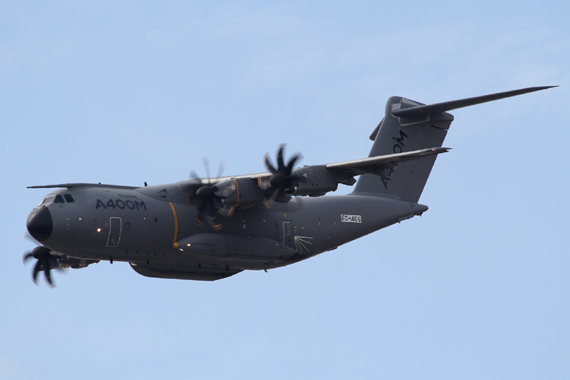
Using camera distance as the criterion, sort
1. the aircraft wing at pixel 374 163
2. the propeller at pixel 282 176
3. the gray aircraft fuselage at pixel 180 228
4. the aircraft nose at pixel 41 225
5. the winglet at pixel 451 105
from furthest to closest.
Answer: the winglet at pixel 451 105 < the aircraft wing at pixel 374 163 < the propeller at pixel 282 176 < the gray aircraft fuselage at pixel 180 228 < the aircraft nose at pixel 41 225

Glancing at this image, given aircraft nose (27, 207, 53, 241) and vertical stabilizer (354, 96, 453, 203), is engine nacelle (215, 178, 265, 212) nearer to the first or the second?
aircraft nose (27, 207, 53, 241)

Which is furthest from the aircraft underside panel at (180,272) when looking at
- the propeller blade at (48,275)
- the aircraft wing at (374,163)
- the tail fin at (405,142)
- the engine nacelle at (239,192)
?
the tail fin at (405,142)

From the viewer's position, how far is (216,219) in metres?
22.6

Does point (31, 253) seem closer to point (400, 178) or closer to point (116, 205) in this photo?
point (116, 205)

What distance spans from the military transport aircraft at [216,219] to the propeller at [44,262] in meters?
0.03

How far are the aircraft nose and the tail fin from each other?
1002cm

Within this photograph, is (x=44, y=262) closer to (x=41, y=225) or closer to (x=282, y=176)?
(x=41, y=225)

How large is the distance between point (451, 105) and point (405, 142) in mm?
2612

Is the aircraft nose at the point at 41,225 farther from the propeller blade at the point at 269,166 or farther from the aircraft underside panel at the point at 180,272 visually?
the propeller blade at the point at 269,166

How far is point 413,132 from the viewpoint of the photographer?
26891mm

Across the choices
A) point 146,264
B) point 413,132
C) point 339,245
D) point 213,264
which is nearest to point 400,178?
point 413,132

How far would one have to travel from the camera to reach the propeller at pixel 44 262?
24855 millimetres

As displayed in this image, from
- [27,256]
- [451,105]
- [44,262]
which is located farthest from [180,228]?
[451,105]

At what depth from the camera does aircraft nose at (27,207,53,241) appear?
20688 mm
